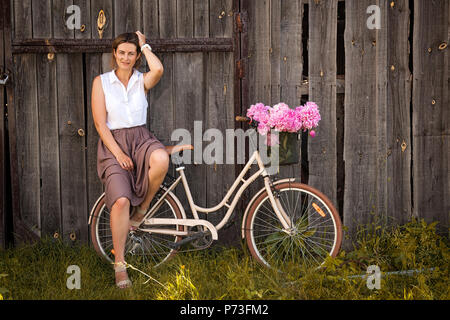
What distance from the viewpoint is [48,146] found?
4.86 meters

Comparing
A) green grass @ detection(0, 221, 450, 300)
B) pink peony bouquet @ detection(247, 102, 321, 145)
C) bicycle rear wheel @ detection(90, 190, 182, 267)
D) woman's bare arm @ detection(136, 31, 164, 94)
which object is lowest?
green grass @ detection(0, 221, 450, 300)

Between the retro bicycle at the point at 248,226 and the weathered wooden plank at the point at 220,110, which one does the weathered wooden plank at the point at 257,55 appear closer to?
the weathered wooden plank at the point at 220,110

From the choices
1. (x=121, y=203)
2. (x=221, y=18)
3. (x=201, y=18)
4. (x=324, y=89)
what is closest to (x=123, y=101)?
(x=121, y=203)

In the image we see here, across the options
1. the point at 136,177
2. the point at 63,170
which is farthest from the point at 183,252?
the point at 63,170

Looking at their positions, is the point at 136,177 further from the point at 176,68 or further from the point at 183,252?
the point at 176,68

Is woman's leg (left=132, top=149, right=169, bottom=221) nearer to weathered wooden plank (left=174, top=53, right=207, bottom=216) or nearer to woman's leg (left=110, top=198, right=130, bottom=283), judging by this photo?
woman's leg (left=110, top=198, right=130, bottom=283)

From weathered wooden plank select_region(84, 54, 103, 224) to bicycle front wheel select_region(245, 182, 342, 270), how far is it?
5.04 feet

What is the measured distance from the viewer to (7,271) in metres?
4.41

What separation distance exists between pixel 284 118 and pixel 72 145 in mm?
2063

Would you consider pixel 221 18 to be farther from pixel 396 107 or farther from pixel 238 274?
pixel 238 274

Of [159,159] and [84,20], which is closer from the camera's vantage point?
[159,159]

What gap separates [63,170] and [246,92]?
1863mm

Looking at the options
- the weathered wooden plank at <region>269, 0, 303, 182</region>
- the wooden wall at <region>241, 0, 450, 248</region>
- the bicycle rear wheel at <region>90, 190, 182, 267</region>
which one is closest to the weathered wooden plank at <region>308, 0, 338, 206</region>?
the wooden wall at <region>241, 0, 450, 248</region>

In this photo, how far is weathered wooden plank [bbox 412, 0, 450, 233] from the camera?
4.81 meters
